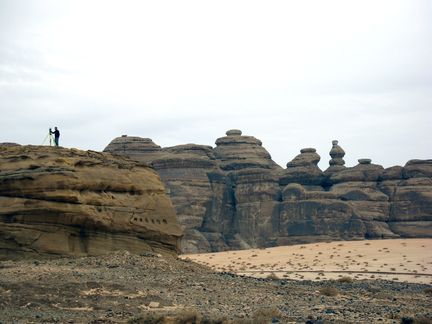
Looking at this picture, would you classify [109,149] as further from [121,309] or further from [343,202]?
[121,309]

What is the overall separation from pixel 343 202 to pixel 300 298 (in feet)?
157

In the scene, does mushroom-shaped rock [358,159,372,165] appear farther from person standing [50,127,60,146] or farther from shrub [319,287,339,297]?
shrub [319,287,339,297]

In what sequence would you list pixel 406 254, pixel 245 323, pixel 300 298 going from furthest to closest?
1. pixel 406 254
2. pixel 300 298
3. pixel 245 323

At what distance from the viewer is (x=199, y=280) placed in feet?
78.3

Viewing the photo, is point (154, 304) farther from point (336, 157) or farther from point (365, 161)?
point (336, 157)

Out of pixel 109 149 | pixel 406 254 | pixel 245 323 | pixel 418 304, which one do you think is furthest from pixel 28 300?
pixel 109 149

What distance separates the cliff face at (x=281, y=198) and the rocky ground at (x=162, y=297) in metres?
43.6

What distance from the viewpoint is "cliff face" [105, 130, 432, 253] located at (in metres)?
70.2

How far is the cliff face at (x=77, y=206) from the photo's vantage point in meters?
24.9

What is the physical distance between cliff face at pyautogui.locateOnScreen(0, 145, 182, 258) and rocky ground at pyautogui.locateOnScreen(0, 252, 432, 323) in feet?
3.41

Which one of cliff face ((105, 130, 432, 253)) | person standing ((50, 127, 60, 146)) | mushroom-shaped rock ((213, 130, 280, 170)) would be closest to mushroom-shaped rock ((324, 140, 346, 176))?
cliff face ((105, 130, 432, 253))

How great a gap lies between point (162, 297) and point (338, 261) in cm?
3047

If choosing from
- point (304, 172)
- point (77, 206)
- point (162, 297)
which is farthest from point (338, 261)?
point (162, 297)

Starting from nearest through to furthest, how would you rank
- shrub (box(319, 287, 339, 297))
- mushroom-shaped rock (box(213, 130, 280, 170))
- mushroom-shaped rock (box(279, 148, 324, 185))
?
1. shrub (box(319, 287, 339, 297))
2. mushroom-shaped rock (box(279, 148, 324, 185))
3. mushroom-shaped rock (box(213, 130, 280, 170))
